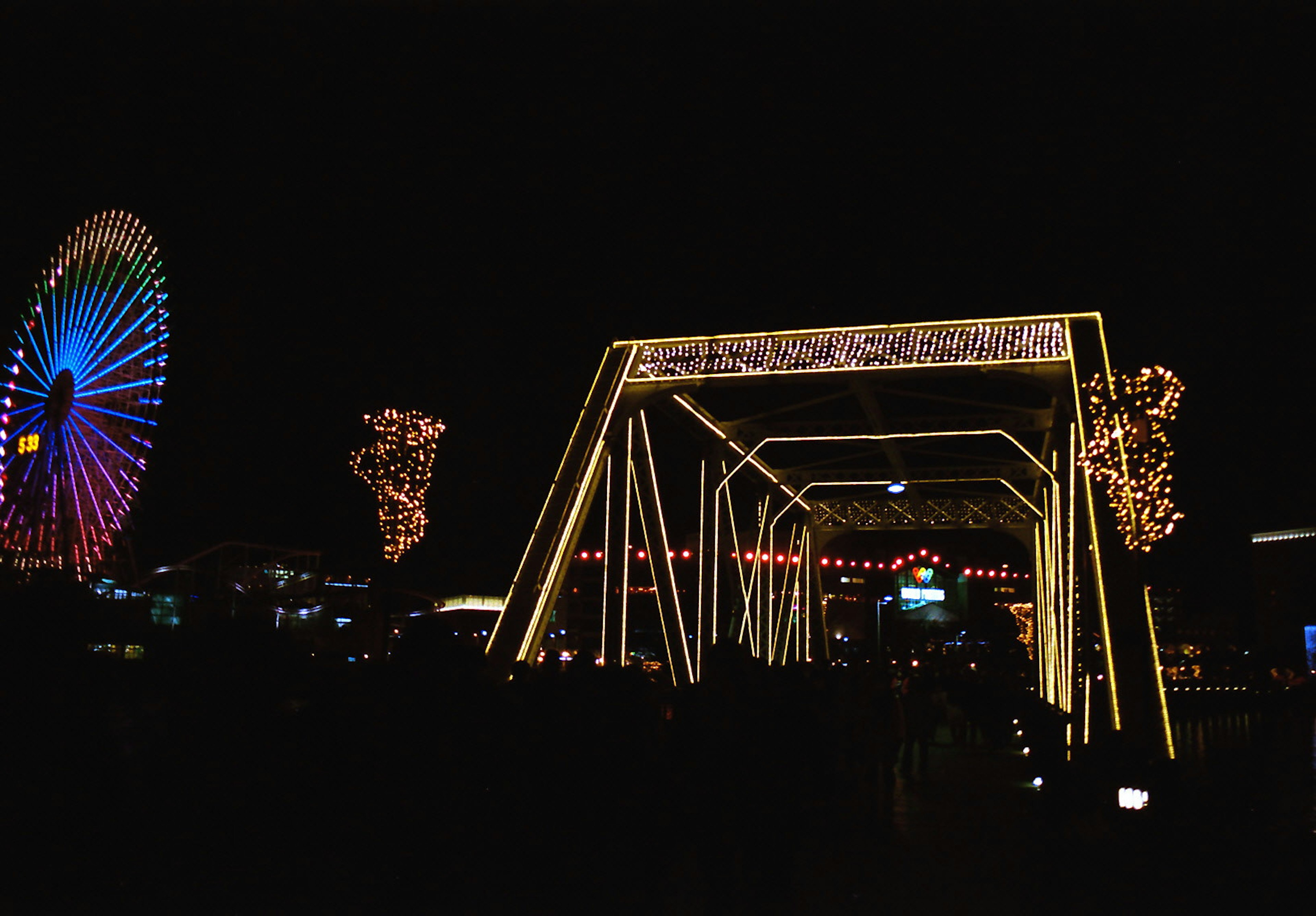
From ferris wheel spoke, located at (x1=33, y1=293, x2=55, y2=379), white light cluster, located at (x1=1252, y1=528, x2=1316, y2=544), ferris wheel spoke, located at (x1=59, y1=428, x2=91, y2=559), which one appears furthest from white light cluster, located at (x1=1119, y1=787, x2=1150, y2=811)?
white light cluster, located at (x1=1252, y1=528, x2=1316, y2=544)

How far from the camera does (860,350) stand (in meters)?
17.7

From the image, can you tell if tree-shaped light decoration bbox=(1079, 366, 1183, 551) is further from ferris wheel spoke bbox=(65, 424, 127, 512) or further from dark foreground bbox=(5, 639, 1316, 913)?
ferris wheel spoke bbox=(65, 424, 127, 512)

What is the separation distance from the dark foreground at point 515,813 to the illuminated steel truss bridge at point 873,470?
2.32 meters

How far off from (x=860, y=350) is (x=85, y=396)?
15.5 m

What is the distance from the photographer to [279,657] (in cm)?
473

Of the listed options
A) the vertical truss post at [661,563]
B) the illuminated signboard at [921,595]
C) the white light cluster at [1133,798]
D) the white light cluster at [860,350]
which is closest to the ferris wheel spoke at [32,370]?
the vertical truss post at [661,563]

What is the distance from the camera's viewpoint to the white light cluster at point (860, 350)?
55.3 feet

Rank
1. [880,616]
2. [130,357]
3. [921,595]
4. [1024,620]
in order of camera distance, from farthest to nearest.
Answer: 1. [921,595]
2. [1024,620]
3. [880,616]
4. [130,357]

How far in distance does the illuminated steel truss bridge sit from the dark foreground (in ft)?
7.61

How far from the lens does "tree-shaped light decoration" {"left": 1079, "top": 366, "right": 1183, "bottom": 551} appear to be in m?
14.6

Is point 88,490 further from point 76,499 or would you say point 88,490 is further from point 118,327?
point 118,327

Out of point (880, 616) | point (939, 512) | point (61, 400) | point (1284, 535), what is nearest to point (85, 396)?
point (61, 400)

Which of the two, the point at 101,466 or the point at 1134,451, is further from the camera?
the point at 101,466

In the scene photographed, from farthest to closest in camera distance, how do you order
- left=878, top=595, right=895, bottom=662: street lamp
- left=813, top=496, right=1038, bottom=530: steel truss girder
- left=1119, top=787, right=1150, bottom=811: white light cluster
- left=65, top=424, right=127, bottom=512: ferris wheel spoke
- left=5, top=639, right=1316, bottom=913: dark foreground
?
1. left=878, top=595, right=895, bottom=662: street lamp
2. left=813, top=496, right=1038, bottom=530: steel truss girder
3. left=65, top=424, right=127, bottom=512: ferris wheel spoke
4. left=1119, top=787, right=1150, bottom=811: white light cluster
5. left=5, top=639, right=1316, bottom=913: dark foreground
